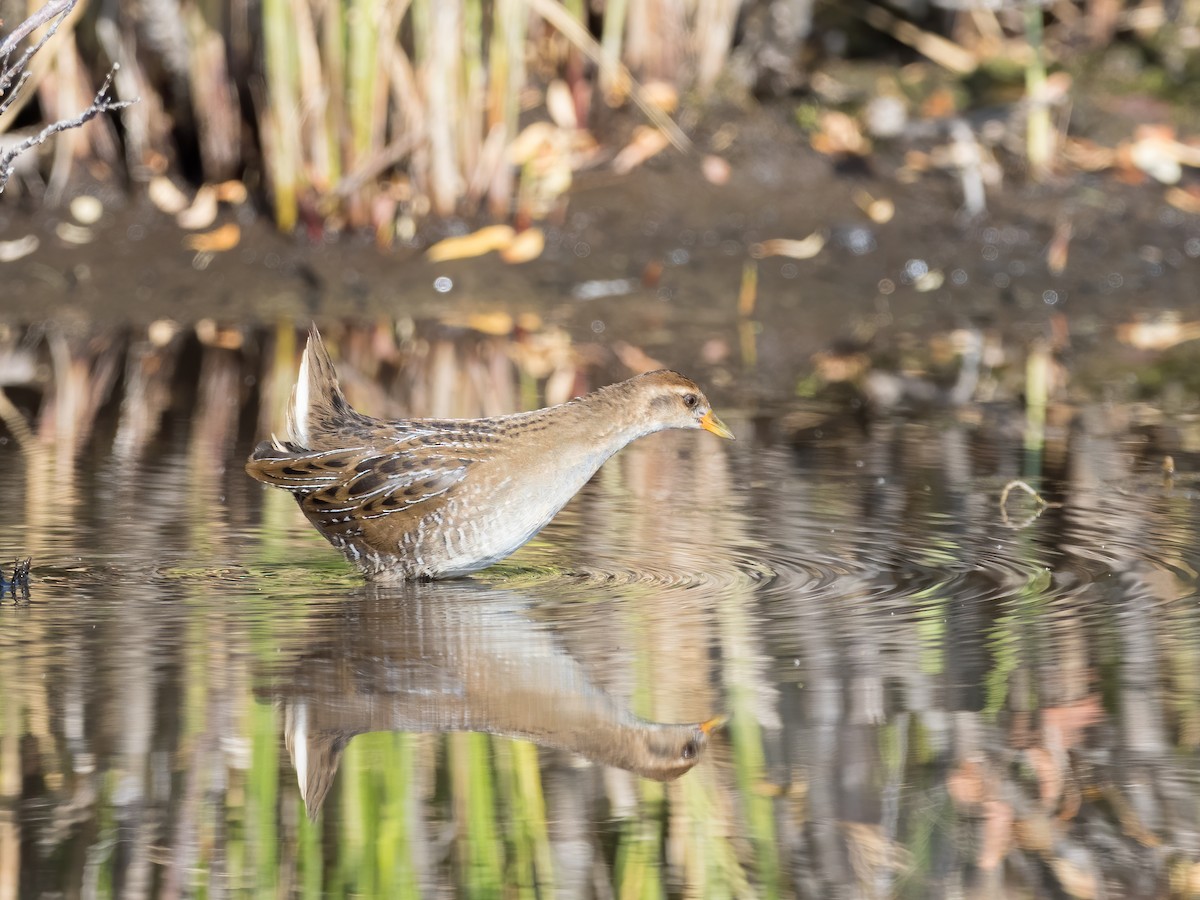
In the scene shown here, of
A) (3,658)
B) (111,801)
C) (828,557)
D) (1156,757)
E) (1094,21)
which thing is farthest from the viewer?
(1094,21)

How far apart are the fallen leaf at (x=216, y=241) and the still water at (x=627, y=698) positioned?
4.66m

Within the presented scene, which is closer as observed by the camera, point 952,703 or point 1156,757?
point 1156,757

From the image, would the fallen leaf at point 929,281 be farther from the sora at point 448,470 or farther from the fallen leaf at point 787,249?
the sora at point 448,470

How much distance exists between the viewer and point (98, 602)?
587cm

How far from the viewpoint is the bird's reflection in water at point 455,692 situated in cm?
457

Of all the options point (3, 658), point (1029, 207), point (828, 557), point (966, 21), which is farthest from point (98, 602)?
point (966, 21)

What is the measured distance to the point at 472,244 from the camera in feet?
40.4

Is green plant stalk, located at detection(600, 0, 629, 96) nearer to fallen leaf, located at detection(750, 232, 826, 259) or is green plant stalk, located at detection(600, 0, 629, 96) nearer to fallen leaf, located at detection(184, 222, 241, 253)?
fallen leaf, located at detection(750, 232, 826, 259)

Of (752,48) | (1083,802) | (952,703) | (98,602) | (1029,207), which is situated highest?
(752,48)

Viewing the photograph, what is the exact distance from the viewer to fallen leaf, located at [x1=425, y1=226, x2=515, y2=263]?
12227 mm

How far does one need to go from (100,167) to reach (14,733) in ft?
28.2

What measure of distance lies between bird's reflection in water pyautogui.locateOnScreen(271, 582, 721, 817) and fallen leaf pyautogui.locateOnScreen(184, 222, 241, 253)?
6.66 meters

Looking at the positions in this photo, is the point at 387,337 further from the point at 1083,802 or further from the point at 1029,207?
the point at 1083,802

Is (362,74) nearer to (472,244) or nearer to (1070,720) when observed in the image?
(472,244)
